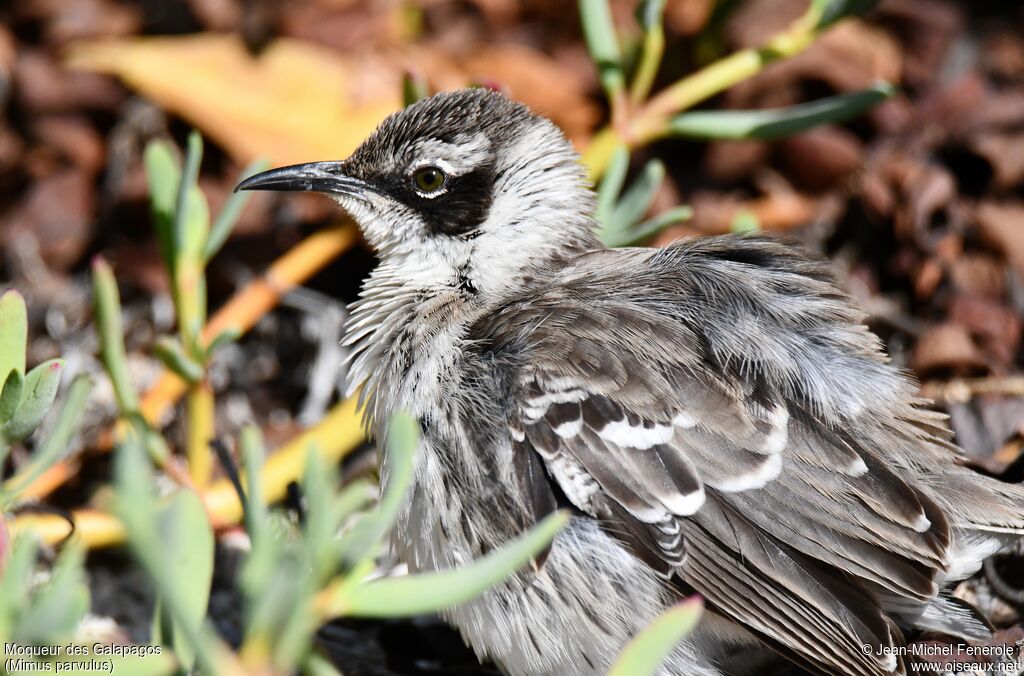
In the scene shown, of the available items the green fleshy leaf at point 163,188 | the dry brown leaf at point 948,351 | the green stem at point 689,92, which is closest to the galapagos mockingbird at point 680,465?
the green fleshy leaf at point 163,188

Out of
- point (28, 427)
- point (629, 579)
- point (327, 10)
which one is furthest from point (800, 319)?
point (327, 10)

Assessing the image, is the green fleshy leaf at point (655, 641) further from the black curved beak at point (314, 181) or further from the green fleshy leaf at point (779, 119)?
the green fleshy leaf at point (779, 119)

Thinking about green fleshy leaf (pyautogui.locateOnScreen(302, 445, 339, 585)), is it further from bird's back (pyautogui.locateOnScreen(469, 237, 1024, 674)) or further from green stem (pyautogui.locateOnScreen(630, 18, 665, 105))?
green stem (pyautogui.locateOnScreen(630, 18, 665, 105))

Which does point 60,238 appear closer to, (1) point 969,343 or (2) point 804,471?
(2) point 804,471

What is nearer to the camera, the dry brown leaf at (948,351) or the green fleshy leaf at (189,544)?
the green fleshy leaf at (189,544)

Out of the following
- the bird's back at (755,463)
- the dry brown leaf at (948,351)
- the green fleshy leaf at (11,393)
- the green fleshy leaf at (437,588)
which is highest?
the green fleshy leaf at (11,393)

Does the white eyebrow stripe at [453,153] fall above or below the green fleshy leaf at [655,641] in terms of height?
above

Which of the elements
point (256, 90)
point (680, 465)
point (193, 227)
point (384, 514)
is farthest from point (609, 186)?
point (384, 514)

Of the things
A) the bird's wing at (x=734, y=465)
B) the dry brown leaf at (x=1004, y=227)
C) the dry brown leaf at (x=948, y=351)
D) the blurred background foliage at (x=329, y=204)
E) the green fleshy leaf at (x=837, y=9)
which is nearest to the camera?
the bird's wing at (x=734, y=465)
